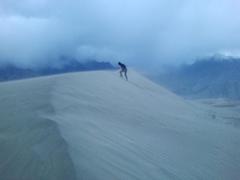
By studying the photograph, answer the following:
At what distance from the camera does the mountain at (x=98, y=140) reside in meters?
10.6

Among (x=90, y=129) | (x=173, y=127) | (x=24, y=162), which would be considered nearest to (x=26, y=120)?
(x=90, y=129)

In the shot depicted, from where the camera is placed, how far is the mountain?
10.6 m

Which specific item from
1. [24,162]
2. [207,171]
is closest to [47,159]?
[24,162]

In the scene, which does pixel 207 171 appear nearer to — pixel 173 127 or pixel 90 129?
pixel 90 129

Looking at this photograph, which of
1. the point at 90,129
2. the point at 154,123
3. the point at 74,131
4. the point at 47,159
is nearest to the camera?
the point at 47,159

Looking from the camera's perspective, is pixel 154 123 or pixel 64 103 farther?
pixel 154 123

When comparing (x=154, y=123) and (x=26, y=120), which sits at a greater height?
(x=154, y=123)

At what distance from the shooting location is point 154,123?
60.4 feet

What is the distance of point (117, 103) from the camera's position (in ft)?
67.4

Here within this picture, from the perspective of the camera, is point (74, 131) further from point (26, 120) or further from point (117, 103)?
point (117, 103)

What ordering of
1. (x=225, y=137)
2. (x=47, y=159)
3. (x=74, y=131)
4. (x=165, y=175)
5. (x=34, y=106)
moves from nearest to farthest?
(x=47, y=159)
(x=165, y=175)
(x=74, y=131)
(x=34, y=106)
(x=225, y=137)

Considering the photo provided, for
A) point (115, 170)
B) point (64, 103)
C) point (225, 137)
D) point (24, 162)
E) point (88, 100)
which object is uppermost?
point (225, 137)

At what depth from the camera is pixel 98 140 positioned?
42.2ft

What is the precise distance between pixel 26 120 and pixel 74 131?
2.12 m
